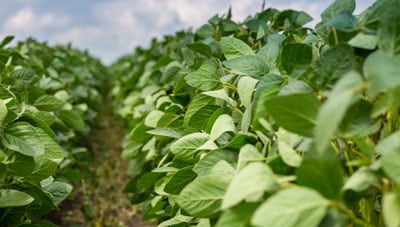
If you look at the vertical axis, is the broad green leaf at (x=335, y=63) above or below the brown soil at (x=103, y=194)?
above

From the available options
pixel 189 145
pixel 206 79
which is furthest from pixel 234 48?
pixel 189 145

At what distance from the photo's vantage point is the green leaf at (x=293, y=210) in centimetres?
76

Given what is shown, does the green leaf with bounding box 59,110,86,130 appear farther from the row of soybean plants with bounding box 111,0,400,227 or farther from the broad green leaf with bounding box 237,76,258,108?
the broad green leaf with bounding box 237,76,258,108

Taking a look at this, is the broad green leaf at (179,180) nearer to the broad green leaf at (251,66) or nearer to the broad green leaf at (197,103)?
the broad green leaf at (197,103)

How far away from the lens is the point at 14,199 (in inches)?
46.0

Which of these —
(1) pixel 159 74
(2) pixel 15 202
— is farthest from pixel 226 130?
(1) pixel 159 74

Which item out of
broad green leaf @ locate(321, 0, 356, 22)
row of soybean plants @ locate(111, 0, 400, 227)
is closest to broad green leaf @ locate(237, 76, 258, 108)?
row of soybean plants @ locate(111, 0, 400, 227)

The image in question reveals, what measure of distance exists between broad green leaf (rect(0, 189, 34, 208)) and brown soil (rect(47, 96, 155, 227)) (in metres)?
1.74

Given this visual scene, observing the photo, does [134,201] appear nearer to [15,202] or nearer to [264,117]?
[15,202]

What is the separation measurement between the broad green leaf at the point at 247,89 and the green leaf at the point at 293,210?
547 mm

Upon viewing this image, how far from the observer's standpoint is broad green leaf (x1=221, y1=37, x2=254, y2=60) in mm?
1574

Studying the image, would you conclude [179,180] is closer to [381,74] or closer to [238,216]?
[238,216]

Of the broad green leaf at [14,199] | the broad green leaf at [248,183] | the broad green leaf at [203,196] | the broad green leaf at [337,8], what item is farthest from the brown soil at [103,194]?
the broad green leaf at [248,183]

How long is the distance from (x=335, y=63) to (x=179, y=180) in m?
0.67
